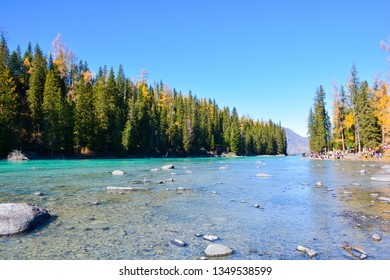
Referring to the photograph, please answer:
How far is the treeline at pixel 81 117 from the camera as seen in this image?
164 feet

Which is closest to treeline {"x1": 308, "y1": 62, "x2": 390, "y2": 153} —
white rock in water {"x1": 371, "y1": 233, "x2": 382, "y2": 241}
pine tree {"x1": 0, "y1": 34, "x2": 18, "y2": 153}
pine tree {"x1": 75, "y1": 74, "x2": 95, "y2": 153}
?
white rock in water {"x1": 371, "y1": 233, "x2": 382, "y2": 241}

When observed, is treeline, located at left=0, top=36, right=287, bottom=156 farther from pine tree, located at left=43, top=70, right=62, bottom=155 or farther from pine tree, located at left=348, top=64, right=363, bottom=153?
pine tree, located at left=348, top=64, right=363, bottom=153

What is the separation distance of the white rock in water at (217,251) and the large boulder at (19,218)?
14.5ft

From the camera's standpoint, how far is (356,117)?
177 ft

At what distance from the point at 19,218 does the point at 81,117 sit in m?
53.2

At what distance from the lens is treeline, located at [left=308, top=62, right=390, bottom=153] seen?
4953cm

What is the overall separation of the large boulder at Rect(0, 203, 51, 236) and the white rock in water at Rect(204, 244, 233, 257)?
4.42 m

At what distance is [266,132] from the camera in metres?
133

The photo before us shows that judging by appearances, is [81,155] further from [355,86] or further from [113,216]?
[355,86]

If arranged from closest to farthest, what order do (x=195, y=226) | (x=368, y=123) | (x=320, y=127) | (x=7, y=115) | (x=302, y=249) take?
(x=302, y=249) → (x=195, y=226) → (x=7, y=115) → (x=368, y=123) → (x=320, y=127)

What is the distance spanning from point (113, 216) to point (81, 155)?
168 feet

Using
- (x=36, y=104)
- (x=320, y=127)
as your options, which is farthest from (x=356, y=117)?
(x=36, y=104)

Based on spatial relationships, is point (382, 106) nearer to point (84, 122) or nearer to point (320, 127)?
point (320, 127)
